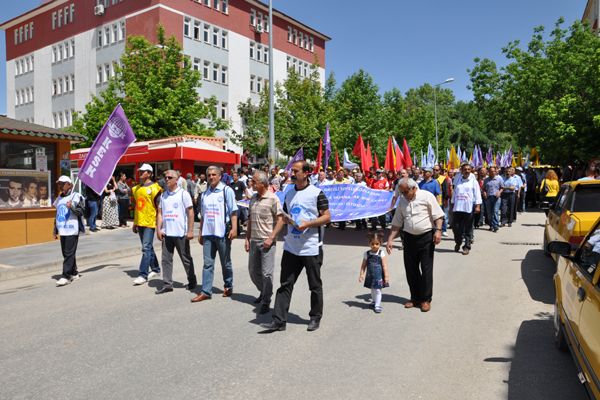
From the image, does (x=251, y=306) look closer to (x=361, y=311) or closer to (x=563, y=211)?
(x=361, y=311)

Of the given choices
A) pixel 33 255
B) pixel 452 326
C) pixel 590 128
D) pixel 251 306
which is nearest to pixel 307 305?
pixel 251 306

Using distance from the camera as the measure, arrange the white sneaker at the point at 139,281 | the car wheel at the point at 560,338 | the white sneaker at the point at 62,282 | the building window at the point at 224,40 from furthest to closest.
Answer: the building window at the point at 224,40, the white sneaker at the point at 62,282, the white sneaker at the point at 139,281, the car wheel at the point at 560,338

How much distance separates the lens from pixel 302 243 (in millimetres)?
5699

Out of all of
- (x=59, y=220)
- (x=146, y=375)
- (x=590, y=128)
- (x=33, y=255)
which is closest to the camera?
(x=146, y=375)

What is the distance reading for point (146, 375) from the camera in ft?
14.6

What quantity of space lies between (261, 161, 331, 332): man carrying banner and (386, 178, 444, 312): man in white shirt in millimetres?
1375

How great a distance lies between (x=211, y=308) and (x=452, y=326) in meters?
3.01

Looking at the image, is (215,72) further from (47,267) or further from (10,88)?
(47,267)

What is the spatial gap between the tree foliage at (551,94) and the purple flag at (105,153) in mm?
20779

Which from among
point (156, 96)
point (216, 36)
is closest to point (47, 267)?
point (156, 96)

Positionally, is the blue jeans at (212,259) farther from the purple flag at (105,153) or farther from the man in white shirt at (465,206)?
the man in white shirt at (465,206)

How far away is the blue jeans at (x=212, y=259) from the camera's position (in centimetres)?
720

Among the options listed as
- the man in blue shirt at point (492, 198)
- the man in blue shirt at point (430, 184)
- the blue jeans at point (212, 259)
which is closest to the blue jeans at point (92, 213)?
the man in blue shirt at point (430, 184)

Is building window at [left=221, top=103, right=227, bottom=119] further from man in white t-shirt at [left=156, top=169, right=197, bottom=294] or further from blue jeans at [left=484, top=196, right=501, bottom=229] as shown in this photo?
man in white t-shirt at [left=156, top=169, right=197, bottom=294]
